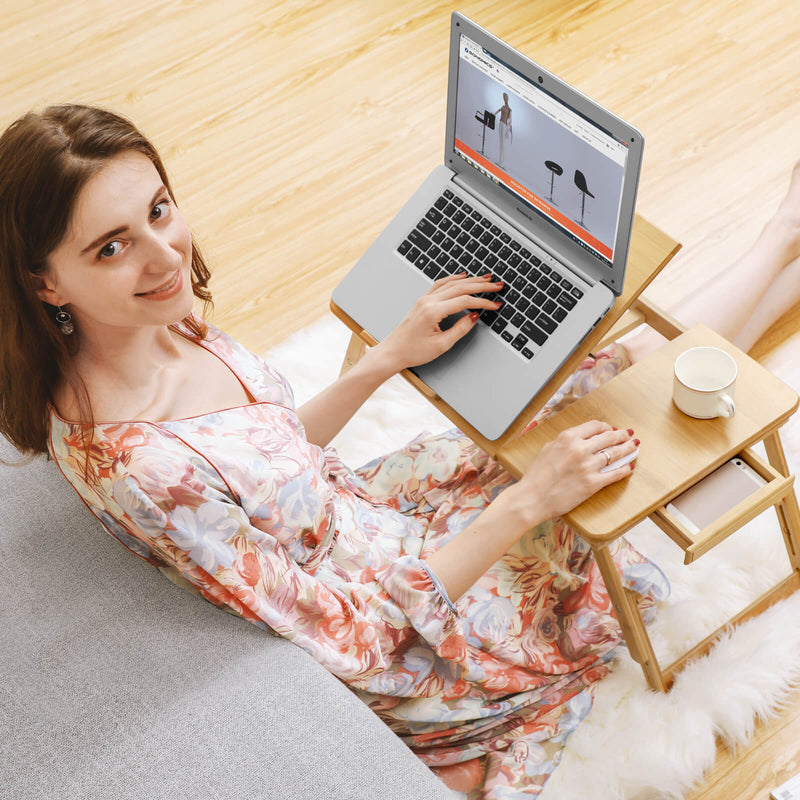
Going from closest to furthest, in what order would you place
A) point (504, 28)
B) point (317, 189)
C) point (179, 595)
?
1. point (179, 595)
2. point (317, 189)
3. point (504, 28)

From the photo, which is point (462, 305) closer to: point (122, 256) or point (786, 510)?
point (122, 256)

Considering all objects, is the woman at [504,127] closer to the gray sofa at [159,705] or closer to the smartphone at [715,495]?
the smartphone at [715,495]

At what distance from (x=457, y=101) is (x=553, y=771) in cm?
103

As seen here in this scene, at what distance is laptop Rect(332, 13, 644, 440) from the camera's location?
1.25 m

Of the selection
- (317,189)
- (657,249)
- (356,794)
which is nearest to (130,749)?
(356,794)

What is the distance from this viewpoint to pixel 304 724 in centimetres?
115

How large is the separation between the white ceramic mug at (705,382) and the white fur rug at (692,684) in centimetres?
53

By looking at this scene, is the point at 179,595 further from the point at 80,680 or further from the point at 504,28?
the point at 504,28

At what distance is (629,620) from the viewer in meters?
1.40

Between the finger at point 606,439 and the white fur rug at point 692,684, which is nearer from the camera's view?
the finger at point 606,439

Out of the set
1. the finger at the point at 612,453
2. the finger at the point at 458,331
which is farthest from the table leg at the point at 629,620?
the finger at the point at 458,331

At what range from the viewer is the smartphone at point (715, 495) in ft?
4.09

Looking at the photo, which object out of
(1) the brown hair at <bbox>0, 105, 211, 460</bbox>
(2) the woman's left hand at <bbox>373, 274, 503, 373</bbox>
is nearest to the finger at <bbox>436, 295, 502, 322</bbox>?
(2) the woman's left hand at <bbox>373, 274, 503, 373</bbox>

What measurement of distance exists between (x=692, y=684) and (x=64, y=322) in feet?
3.68
